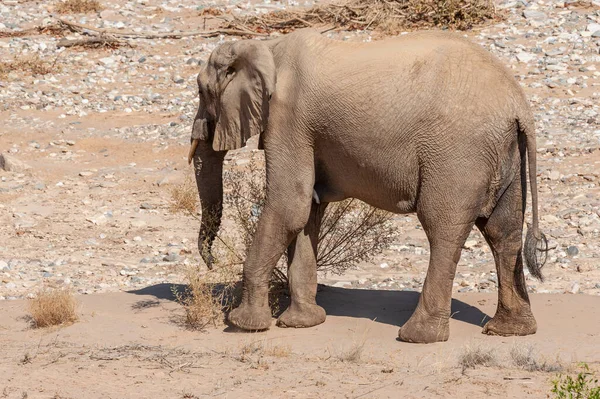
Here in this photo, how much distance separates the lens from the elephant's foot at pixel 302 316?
8633 millimetres

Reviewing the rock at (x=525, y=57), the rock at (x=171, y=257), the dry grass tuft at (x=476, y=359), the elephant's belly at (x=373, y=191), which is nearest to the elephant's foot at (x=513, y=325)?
the dry grass tuft at (x=476, y=359)

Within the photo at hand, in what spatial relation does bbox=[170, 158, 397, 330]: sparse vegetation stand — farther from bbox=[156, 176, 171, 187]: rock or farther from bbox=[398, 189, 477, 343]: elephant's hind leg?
bbox=[156, 176, 171, 187]: rock

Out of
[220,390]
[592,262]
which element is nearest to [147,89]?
[592,262]

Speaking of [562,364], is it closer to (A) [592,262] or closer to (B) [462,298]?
(B) [462,298]

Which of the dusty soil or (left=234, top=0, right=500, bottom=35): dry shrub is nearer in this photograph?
the dusty soil

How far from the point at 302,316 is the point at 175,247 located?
3777 millimetres

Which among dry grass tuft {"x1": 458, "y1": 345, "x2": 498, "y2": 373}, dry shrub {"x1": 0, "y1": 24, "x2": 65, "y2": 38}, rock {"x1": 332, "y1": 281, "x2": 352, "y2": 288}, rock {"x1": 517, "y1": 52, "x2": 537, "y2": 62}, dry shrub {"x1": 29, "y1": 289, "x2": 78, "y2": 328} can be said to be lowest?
rock {"x1": 332, "y1": 281, "x2": 352, "y2": 288}

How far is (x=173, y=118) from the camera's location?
1695 cm

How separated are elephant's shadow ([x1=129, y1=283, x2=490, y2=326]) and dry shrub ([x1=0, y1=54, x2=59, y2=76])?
10.0 m

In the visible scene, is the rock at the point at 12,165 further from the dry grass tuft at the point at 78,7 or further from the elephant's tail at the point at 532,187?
the elephant's tail at the point at 532,187

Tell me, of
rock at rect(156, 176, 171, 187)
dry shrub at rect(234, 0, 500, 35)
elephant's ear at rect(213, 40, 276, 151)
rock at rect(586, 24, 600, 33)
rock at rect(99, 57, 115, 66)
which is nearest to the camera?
elephant's ear at rect(213, 40, 276, 151)

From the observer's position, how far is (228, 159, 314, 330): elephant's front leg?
821 cm

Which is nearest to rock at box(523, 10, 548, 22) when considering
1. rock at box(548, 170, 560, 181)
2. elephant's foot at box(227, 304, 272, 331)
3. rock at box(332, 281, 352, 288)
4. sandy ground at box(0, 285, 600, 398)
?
rock at box(548, 170, 560, 181)

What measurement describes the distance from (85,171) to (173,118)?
90.5 inches
